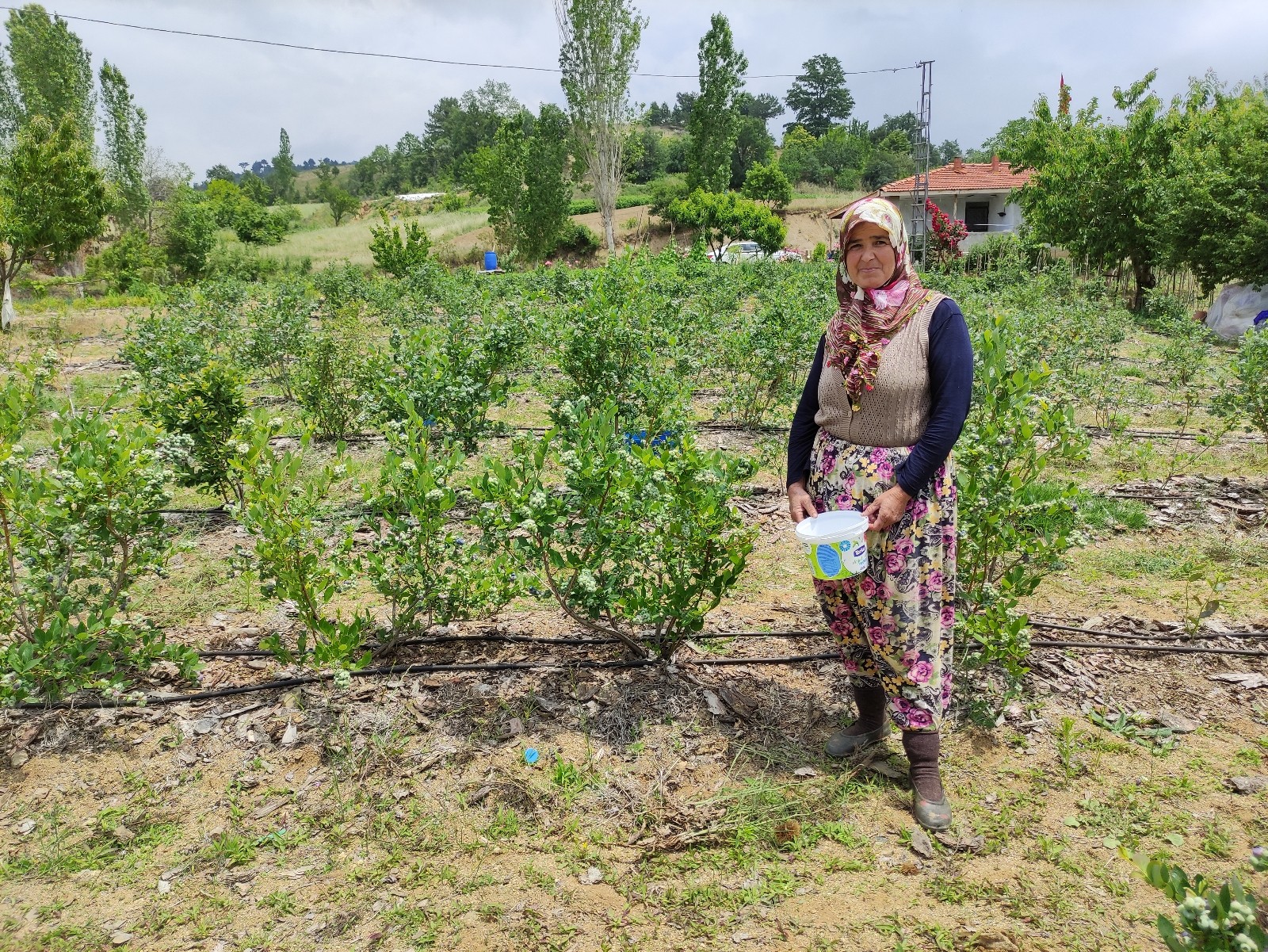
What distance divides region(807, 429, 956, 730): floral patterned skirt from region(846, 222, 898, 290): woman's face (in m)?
0.48

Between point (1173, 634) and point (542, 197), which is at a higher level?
point (542, 197)

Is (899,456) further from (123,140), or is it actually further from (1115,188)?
(123,140)

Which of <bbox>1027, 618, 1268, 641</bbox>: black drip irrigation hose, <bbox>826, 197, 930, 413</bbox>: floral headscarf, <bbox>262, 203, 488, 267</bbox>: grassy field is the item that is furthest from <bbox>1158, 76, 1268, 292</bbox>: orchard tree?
<bbox>262, 203, 488, 267</bbox>: grassy field

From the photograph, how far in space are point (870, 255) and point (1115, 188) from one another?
63.9ft

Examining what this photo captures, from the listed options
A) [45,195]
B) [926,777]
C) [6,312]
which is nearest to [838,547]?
[926,777]

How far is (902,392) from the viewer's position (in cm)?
229

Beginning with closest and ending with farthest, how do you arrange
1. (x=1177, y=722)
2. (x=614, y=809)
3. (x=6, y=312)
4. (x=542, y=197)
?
(x=614, y=809), (x=1177, y=722), (x=6, y=312), (x=542, y=197)

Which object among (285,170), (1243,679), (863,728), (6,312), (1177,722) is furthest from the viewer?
(285,170)

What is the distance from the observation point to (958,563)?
2.94 m

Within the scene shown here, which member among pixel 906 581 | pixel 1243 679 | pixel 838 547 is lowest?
pixel 1243 679

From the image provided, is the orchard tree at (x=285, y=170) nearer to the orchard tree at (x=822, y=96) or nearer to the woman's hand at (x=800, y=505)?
the orchard tree at (x=822, y=96)

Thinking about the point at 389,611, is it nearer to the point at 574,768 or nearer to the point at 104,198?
the point at 574,768

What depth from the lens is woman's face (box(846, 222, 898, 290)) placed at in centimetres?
226

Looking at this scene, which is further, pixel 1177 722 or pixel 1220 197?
pixel 1220 197
